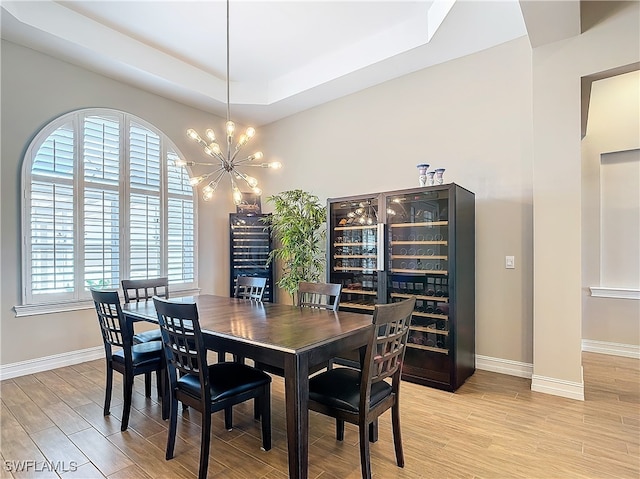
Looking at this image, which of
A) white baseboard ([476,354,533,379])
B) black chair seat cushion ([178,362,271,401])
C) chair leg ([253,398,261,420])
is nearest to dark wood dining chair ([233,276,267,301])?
chair leg ([253,398,261,420])

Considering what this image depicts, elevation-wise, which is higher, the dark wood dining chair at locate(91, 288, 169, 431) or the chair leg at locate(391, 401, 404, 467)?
the dark wood dining chair at locate(91, 288, 169, 431)

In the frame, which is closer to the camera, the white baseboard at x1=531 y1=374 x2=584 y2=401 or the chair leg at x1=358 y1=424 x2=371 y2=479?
the chair leg at x1=358 y1=424 x2=371 y2=479

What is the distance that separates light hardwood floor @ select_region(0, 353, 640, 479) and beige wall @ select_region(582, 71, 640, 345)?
4.12 ft

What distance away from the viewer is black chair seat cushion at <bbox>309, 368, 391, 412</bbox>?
1.89 m

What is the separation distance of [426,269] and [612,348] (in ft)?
9.04

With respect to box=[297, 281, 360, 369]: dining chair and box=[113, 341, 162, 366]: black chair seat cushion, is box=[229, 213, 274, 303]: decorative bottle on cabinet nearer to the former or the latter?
box=[297, 281, 360, 369]: dining chair

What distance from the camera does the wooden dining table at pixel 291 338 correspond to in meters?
1.74

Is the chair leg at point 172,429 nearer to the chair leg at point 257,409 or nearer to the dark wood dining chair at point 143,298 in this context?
the chair leg at point 257,409

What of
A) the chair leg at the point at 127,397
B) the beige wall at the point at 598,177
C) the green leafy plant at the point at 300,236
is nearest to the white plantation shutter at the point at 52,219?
the chair leg at the point at 127,397

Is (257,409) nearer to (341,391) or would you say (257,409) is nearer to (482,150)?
(341,391)

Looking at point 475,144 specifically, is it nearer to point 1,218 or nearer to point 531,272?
point 531,272

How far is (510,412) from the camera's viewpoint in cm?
271

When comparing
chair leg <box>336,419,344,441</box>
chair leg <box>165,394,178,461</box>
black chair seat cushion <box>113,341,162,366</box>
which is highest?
black chair seat cushion <box>113,341,162,366</box>

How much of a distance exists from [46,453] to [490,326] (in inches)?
149
